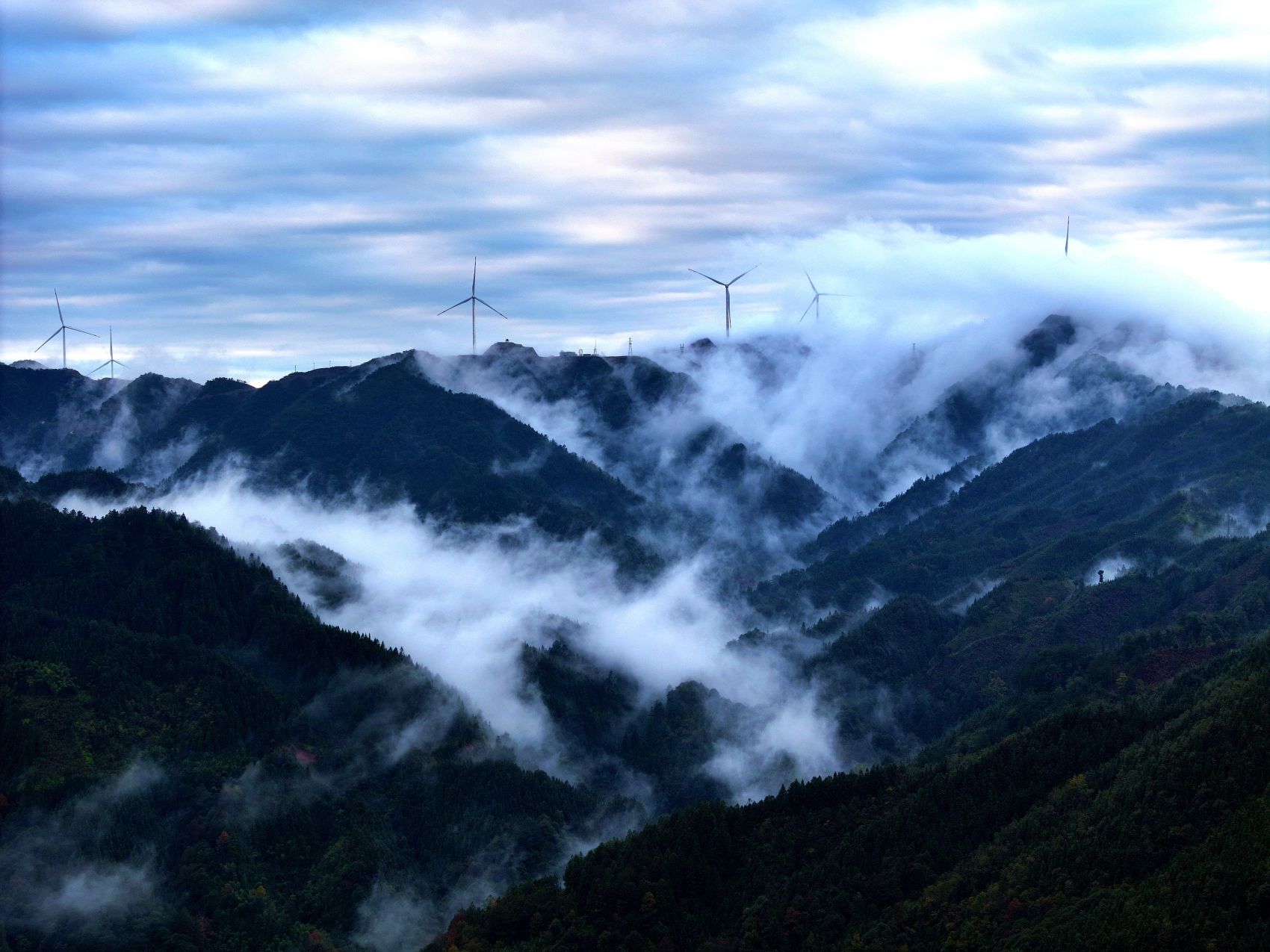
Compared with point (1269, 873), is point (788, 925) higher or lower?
lower

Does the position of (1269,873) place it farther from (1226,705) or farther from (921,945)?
(1226,705)

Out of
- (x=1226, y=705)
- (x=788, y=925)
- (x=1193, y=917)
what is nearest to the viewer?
(x=1193, y=917)

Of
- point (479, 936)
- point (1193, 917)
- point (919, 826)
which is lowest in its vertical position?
point (479, 936)

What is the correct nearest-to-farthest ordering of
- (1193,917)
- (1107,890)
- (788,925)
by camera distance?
(1193,917), (1107,890), (788,925)

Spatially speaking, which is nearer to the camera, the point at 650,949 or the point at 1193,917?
the point at 1193,917

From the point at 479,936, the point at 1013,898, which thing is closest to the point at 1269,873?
the point at 1013,898

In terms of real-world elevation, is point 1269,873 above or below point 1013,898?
above

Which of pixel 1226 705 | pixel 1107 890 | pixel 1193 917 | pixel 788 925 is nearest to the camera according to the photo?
pixel 1193 917

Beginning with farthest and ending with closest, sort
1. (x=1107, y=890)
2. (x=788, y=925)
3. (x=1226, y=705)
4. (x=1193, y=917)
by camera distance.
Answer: (x=1226, y=705), (x=788, y=925), (x=1107, y=890), (x=1193, y=917)

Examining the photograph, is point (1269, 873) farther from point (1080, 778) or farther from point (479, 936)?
point (479, 936)

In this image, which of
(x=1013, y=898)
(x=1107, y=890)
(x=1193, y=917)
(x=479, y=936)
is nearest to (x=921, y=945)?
(x=1013, y=898)
